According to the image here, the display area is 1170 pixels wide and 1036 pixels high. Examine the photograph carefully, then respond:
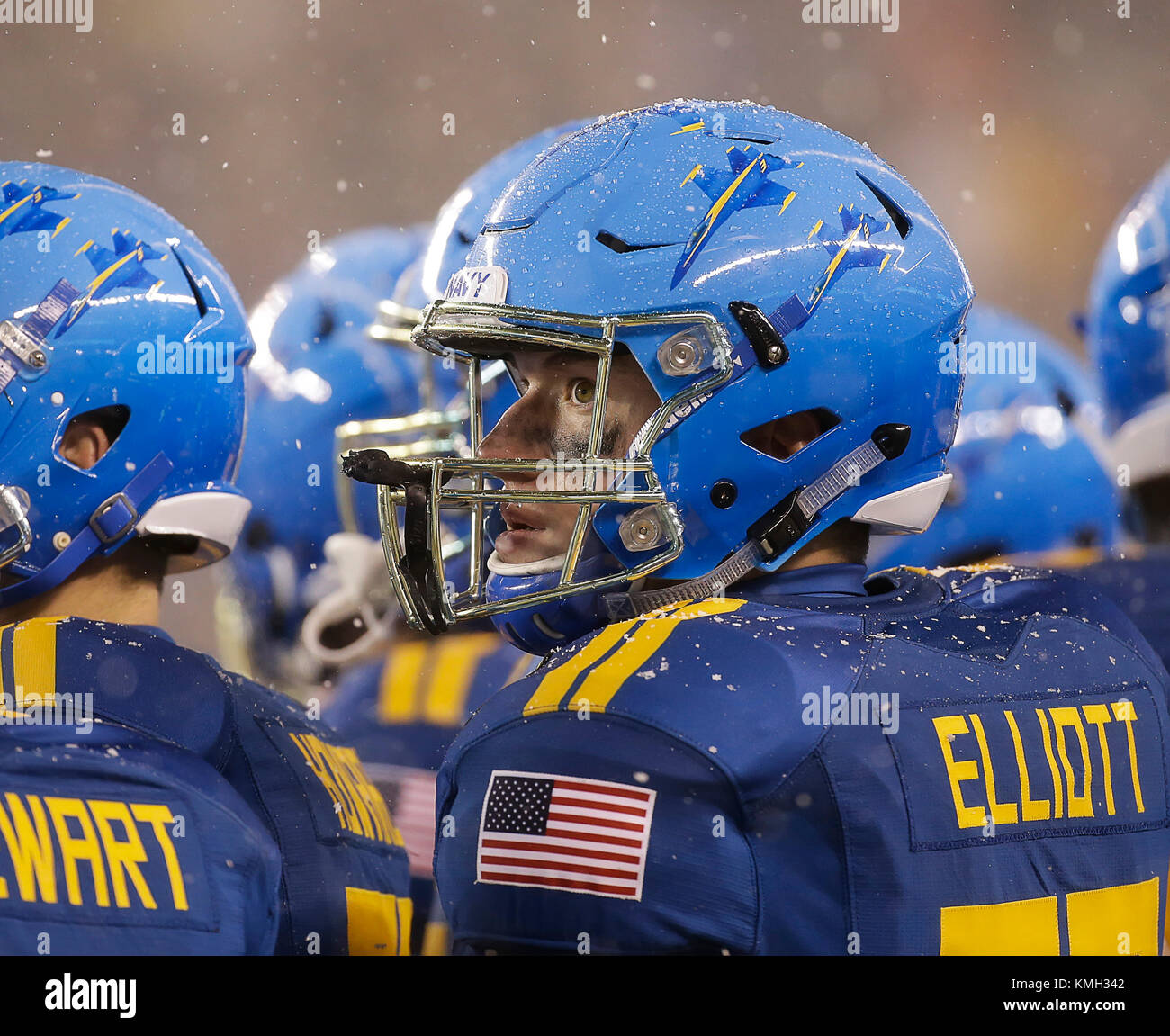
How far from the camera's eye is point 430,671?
2.81m

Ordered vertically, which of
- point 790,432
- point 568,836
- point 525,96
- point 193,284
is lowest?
point 568,836

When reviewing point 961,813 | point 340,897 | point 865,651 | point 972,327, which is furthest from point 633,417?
point 972,327

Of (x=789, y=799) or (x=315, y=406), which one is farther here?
(x=315, y=406)

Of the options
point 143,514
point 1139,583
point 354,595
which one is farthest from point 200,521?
point 1139,583

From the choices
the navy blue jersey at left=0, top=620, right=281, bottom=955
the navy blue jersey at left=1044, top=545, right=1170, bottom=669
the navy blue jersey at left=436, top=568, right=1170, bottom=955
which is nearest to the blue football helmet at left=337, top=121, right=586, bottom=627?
the navy blue jersey at left=0, top=620, right=281, bottom=955

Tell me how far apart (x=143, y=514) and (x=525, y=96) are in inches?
68.3

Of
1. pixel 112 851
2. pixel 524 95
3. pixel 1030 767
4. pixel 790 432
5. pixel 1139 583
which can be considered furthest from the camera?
pixel 524 95

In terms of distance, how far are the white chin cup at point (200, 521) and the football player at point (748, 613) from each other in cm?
49

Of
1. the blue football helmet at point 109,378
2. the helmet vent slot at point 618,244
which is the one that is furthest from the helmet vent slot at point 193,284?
the helmet vent slot at point 618,244

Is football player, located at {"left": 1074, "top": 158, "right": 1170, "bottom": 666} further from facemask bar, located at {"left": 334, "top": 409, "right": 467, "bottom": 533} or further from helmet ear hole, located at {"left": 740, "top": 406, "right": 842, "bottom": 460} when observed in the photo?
helmet ear hole, located at {"left": 740, "top": 406, "right": 842, "bottom": 460}

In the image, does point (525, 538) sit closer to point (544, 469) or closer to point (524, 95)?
point (544, 469)

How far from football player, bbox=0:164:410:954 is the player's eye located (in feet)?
1.89

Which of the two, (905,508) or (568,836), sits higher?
(905,508)

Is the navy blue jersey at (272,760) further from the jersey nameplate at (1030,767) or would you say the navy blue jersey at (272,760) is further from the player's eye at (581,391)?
the jersey nameplate at (1030,767)
